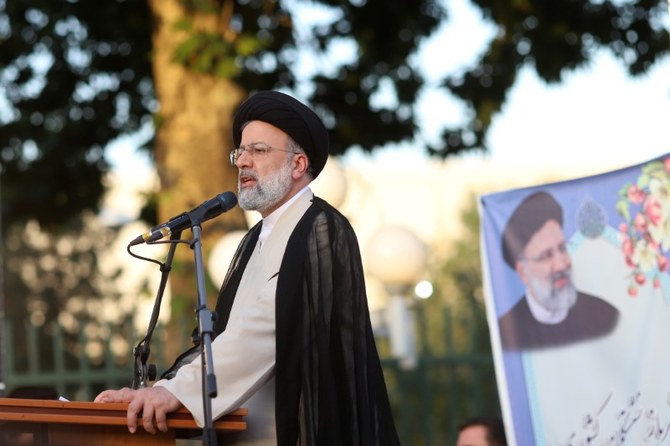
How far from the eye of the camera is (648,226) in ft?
19.6

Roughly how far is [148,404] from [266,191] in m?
1.01

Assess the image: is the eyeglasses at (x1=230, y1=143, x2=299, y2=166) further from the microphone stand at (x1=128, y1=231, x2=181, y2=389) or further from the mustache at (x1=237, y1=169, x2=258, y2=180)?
the microphone stand at (x1=128, y1=231, x2=181, y2=389)

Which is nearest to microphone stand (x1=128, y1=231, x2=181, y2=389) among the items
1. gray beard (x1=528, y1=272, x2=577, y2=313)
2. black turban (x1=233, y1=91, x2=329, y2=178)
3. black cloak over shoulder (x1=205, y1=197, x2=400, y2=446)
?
black cloak over shoulder (x1=205, y1=197, x2=400, y2=446)

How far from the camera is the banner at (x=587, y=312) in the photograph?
5.86 m

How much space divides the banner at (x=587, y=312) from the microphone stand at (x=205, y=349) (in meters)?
2.07

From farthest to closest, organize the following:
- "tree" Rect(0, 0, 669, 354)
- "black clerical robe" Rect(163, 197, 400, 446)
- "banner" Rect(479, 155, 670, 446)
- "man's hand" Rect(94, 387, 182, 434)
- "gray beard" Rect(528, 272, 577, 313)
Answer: "tree" Rect(0, 0, 669, 354) < "gray beard" Rect(528, 272, 577, 313) < "banner" Rect(479, 155, 670, 446) < "black clerical robe" Rect(163, 197, 400, 446) < "man's hand" Rect(94, 387, 182, 434)

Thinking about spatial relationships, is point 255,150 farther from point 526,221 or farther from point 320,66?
point 320,66

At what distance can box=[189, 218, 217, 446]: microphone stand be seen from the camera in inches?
166

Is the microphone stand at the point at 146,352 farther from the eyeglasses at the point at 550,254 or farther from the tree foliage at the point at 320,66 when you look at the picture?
the tree foliage at the point at 320,66

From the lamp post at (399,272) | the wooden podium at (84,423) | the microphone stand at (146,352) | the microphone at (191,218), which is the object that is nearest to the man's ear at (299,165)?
the microphone at (191,218)

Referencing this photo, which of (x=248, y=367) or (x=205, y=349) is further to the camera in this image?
(x=248, y=367)

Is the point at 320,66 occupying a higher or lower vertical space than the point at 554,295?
higher

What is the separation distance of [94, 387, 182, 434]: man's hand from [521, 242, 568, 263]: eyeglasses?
2.32 m

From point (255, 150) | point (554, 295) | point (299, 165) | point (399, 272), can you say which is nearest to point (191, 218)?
point (255, 150)
